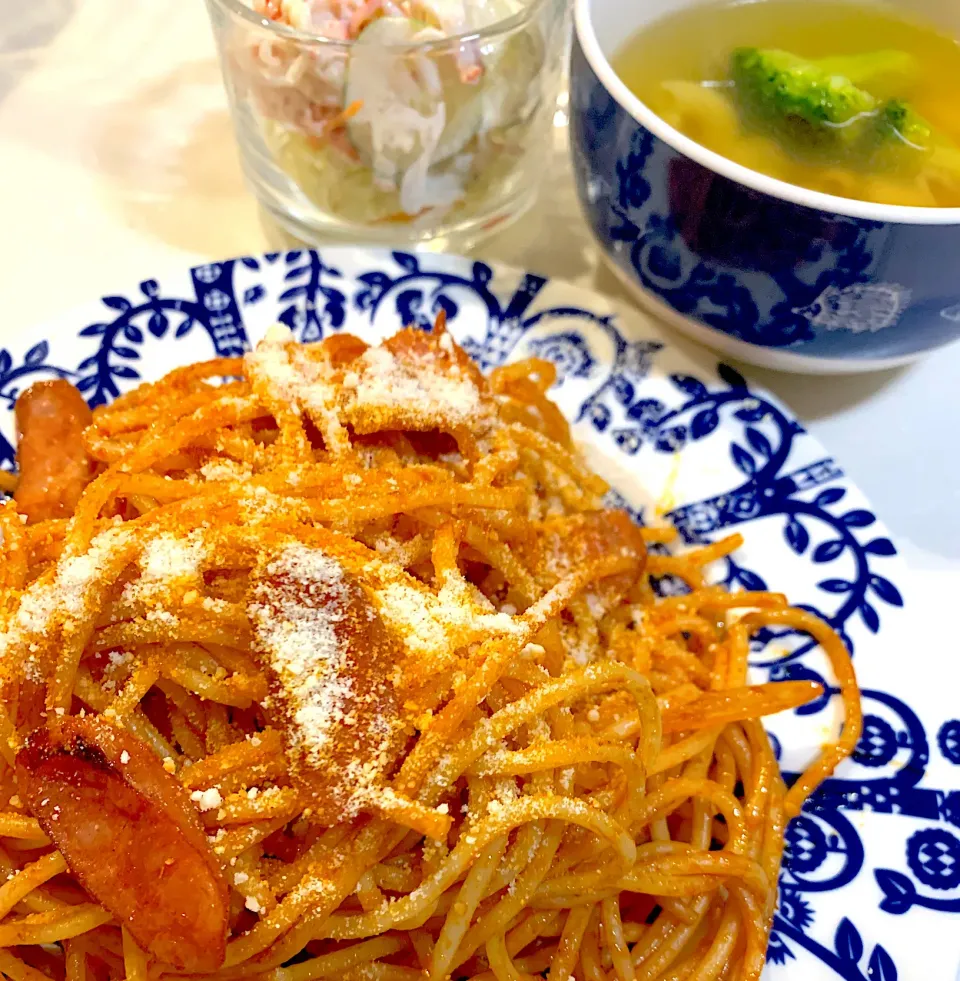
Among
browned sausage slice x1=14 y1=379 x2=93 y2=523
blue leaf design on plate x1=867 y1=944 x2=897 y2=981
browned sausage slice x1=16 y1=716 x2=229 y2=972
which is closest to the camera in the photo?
browned sausage slice x1=16 y1=716 x2=229 y2=972

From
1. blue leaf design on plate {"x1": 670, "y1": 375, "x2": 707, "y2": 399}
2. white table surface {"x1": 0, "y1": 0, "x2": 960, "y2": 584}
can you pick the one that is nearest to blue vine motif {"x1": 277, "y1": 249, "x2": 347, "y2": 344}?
white table surface {"x1": 0, "y1": 0, "x2": 960, "y2": 584}

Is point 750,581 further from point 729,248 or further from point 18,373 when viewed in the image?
point 18,373

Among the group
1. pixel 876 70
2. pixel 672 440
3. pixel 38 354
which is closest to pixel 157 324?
pixel 38 354

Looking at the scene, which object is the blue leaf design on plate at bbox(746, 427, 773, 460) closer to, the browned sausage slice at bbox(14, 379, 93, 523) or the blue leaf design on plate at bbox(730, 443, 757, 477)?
the blue leaf design on plate at bbox(730, 443, 757, 477)

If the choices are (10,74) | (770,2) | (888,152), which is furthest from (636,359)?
(10,74)

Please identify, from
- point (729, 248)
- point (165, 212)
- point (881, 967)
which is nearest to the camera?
point (881, 967)

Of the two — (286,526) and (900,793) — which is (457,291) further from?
(900,793)

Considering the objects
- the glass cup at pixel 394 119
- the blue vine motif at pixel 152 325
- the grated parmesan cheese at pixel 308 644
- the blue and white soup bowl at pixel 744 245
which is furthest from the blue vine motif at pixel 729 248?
the grated parmesan cheese at pixel 308 644
